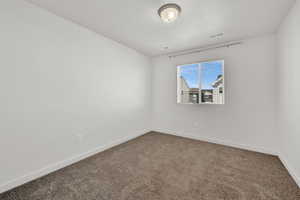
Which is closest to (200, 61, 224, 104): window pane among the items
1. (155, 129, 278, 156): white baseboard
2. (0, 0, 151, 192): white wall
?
(155, 129, 278, 156): white baseboard

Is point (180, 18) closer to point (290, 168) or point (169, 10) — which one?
point (169, 10)

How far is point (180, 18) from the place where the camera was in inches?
78.4

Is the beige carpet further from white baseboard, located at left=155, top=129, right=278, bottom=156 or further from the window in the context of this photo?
the window

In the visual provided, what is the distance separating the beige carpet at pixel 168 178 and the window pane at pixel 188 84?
1590 millimetres

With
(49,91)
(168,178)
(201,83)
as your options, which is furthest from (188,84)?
(49,91)

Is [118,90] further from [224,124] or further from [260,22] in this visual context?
[260,22]

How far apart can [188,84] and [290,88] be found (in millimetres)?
2130

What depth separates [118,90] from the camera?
9.89 feet

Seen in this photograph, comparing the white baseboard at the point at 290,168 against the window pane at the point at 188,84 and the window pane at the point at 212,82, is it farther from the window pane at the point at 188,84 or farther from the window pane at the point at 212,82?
the window pane at the point at 188,84

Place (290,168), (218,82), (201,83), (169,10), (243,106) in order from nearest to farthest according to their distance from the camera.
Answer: (169,10)
(290,168)
(243,106)
(218,82)
(201,83)

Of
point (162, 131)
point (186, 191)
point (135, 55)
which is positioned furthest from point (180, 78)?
point (186, 191)

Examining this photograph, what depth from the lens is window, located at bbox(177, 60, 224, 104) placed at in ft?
10.3

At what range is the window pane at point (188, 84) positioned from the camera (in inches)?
137

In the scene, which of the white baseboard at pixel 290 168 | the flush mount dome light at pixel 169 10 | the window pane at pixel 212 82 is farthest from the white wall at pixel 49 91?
the white baseboard at pixel 290 168
